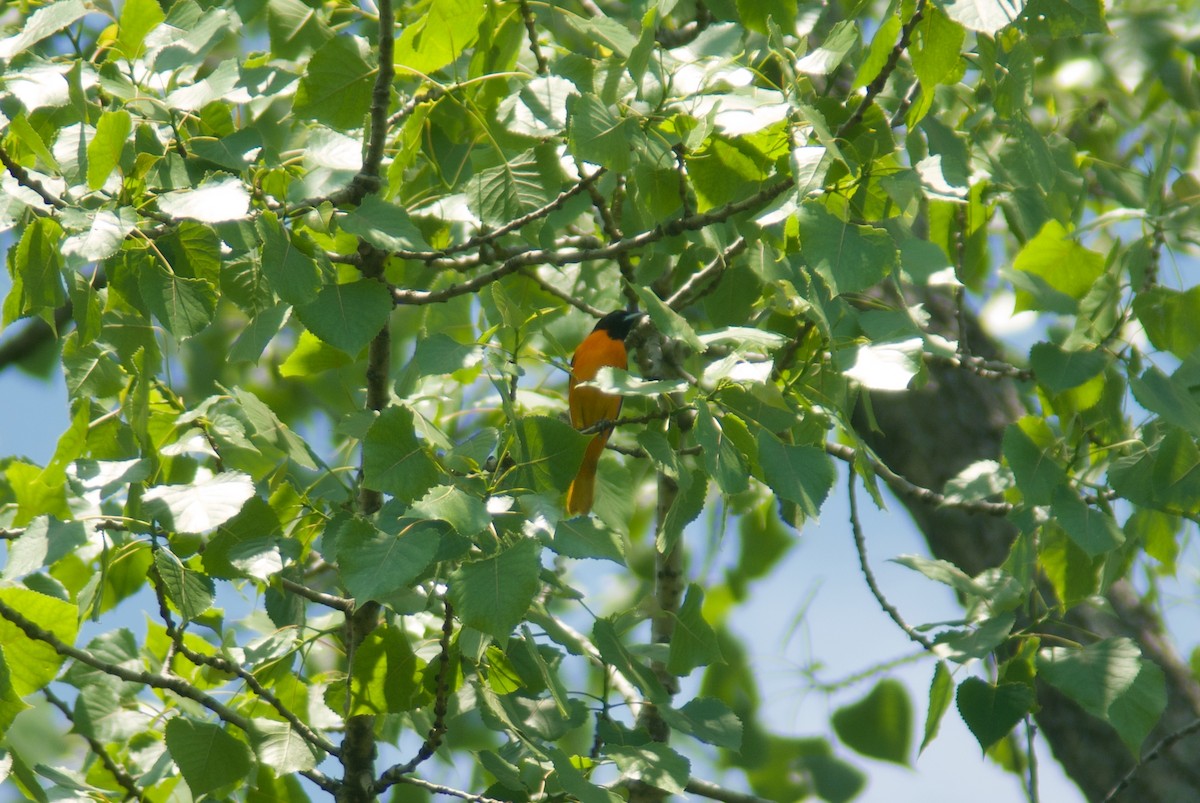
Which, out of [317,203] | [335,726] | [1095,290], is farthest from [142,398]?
[1095,290]

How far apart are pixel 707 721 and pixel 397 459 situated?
835 mm

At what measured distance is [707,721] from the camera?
213 cm

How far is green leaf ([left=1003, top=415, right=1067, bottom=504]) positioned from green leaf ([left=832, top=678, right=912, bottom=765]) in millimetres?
763

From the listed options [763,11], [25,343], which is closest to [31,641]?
[763,11]

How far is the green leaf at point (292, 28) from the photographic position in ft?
7.18

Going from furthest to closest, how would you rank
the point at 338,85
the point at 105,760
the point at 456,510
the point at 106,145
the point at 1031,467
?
the point at 105,760 → the point at 1031,467 → the point at 338,85 → the point at 106,145 → the point at 456,510

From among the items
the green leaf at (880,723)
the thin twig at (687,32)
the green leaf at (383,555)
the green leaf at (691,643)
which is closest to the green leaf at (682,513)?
the green leaf at (691,643)

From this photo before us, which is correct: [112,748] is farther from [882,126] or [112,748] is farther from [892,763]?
[882,126]

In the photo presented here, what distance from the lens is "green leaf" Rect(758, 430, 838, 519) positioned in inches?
59.8

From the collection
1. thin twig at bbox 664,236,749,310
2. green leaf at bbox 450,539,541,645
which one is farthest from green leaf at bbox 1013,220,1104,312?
green leaf at bbox 450,539,541,645

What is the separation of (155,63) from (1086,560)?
6.03 feet

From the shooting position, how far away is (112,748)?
103 inches

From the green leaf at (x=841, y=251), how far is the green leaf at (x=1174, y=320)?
82 centimetres

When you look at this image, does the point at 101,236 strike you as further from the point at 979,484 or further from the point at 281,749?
the point at 979,484
